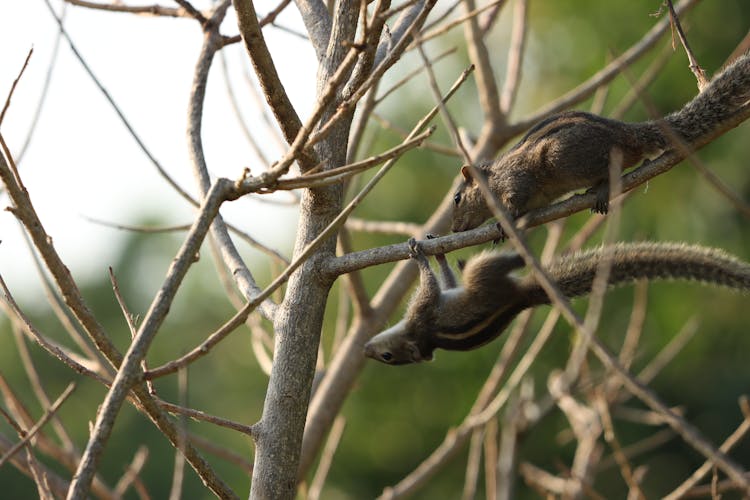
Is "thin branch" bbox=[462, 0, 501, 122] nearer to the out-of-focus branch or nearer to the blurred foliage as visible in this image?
the out-of-focus branch

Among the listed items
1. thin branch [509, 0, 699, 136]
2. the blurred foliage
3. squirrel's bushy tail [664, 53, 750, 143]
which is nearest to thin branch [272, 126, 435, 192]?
squirrel's bushy tail [664, 53, 750, 143]

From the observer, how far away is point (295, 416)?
3.32m

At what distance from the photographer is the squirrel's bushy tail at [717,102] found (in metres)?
4.16

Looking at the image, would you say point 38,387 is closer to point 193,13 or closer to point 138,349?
point 193,13

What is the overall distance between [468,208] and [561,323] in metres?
10.6

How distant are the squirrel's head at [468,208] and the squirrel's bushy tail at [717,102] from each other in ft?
4.98

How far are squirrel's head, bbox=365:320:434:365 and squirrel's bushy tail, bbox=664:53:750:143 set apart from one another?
7.34ft

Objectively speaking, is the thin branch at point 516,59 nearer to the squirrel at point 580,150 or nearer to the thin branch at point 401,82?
the squirrel at point 580,150

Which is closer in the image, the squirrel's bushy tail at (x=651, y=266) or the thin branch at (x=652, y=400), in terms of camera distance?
the thin branch at (x=652, y=400)

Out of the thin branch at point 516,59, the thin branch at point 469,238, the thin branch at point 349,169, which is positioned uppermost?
the thin branch at point 516,59

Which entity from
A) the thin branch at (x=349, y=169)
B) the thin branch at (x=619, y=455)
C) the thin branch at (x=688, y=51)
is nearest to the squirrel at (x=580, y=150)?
the thin branch at (x=688, y=51)

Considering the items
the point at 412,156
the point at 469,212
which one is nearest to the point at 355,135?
the point at 469,212

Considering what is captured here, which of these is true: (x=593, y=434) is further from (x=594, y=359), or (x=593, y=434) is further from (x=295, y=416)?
(x=594, y=359)

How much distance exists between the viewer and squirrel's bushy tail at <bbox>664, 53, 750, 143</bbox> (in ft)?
13.6
